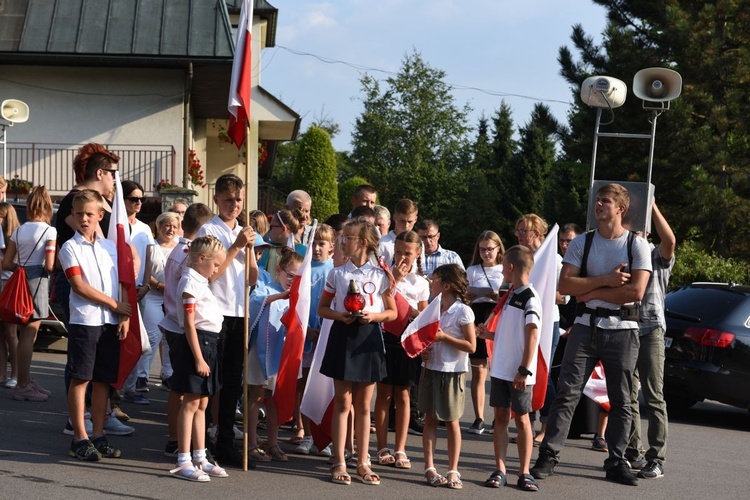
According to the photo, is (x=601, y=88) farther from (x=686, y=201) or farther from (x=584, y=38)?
(x=584, y=38)

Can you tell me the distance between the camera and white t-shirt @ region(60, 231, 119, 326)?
7023 mm

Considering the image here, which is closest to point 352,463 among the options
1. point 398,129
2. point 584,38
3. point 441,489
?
point 441,489

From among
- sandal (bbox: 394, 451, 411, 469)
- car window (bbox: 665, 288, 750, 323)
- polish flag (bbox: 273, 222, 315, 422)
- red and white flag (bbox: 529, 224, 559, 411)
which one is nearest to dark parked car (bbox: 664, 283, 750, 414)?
car window (bbox: 665, 288, 750, 323)

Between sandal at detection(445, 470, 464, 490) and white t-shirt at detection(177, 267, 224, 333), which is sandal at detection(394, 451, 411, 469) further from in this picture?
white t-shirt at detection(177, 267, 224, 333)

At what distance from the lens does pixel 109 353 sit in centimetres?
714

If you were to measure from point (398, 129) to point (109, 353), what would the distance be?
65.0 m

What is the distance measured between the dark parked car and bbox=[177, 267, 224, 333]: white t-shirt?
223 inches

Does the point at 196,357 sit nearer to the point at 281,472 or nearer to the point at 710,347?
the point at 281,472

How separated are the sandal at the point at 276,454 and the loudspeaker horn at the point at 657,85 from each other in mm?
4312

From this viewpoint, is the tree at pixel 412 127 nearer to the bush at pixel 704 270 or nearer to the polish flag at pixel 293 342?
the bush at pixel 704 270

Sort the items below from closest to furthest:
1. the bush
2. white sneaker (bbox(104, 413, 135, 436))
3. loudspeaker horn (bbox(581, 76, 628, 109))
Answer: white sneaker (bbox(104, 413, 135, 436)) < loudspeaker horn (bbox(581, 76, 628, 109)) < the bush

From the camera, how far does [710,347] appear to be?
1038 cm

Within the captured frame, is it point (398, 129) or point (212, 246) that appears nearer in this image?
point (212, 246)

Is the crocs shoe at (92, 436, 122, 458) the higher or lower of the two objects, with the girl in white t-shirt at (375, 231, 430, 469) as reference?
lower
